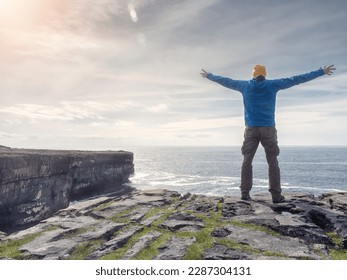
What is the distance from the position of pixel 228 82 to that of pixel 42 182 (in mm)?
34149

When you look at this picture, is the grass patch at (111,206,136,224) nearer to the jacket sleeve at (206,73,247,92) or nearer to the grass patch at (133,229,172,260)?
the grass patch at (133,229,172,260)

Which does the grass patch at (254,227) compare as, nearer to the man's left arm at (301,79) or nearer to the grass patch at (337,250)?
the grass patch at (337,250)

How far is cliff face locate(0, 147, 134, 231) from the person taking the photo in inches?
1138

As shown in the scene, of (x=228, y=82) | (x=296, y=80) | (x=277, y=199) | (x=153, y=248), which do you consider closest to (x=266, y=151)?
(x=277, y=199)

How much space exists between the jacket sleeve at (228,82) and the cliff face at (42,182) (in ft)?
86.6

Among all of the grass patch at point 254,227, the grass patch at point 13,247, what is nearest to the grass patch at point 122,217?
the grass patch at point 13,247

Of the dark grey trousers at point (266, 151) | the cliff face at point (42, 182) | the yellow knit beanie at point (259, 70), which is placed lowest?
Result: the cliff face at point (42, 182)

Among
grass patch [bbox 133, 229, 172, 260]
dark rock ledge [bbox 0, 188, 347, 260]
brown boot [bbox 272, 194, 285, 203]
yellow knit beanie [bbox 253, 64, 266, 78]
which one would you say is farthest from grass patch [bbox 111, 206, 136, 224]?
yellow knit beanie [bbox 253, 64, 266, 78]

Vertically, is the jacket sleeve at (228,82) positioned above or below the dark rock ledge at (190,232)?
above

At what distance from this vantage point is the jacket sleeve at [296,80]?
21.0 feet

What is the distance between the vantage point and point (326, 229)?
5125 mm

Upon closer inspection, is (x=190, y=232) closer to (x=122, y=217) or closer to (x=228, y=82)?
(x=122, y=217)
